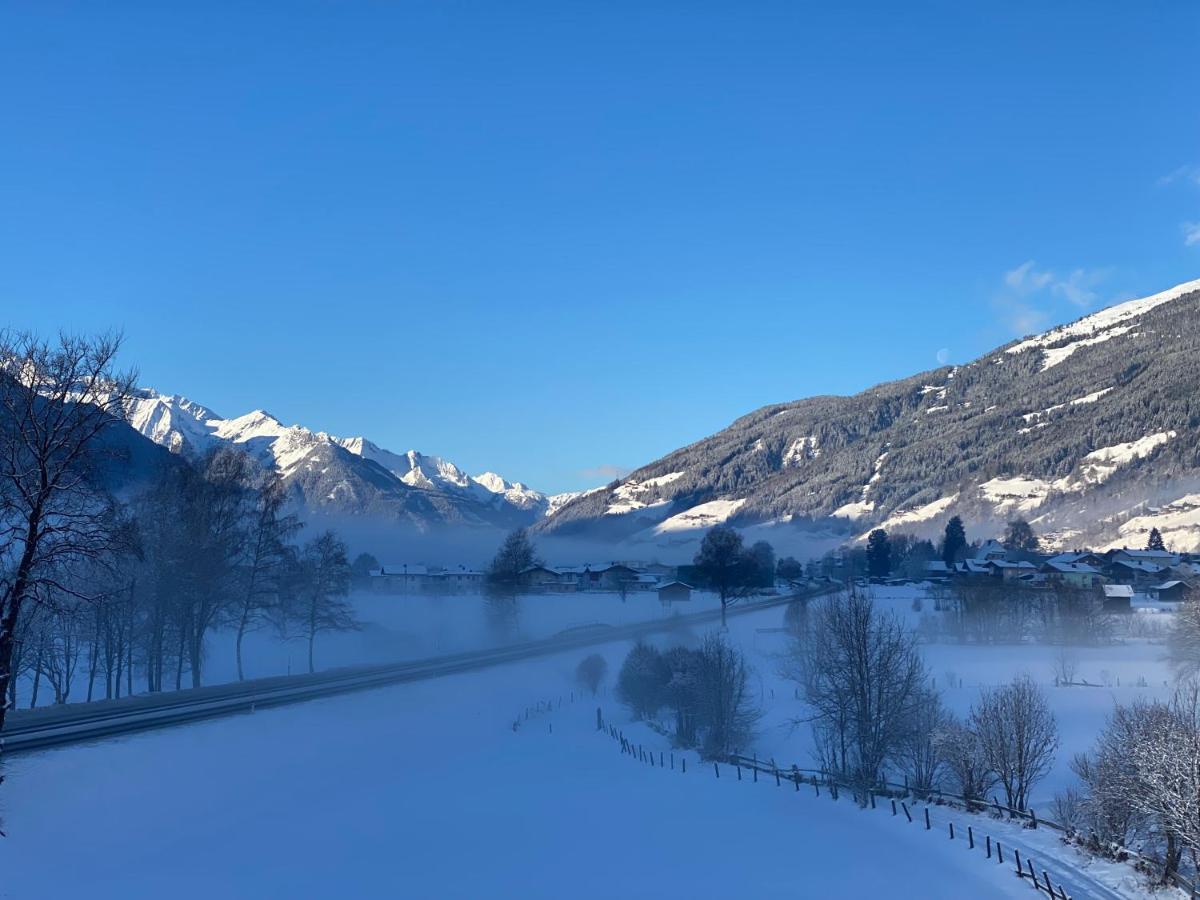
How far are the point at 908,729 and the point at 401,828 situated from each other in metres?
28.1

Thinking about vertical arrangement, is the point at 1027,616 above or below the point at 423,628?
below

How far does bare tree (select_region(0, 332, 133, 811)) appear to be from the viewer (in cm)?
1819

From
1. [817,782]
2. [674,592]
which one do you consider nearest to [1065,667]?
[674,592]

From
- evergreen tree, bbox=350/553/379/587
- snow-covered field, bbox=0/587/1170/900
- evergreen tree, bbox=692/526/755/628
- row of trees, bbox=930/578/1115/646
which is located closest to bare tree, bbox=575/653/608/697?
snow-covered field, bbox=0/587/1170/900

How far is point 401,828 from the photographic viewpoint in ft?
92.6

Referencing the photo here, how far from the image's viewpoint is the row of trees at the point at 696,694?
53.9m

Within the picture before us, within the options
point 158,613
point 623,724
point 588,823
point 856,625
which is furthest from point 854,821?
point 158,613

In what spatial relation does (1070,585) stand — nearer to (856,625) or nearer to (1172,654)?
(1172,654)

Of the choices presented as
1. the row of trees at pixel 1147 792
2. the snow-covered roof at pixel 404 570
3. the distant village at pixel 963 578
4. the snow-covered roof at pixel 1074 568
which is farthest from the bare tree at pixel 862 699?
the snow-covered roof at pixel 404 570

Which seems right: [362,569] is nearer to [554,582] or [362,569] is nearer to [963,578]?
[554,582]

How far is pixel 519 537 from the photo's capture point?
104 m

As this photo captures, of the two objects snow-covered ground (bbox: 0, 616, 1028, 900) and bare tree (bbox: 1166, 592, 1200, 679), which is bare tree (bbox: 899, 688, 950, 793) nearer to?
snow-covered ground (bbox: 0, 616, 1028, 900)

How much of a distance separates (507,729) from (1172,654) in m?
55.9

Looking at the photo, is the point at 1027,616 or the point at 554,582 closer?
the point at 1027,616
